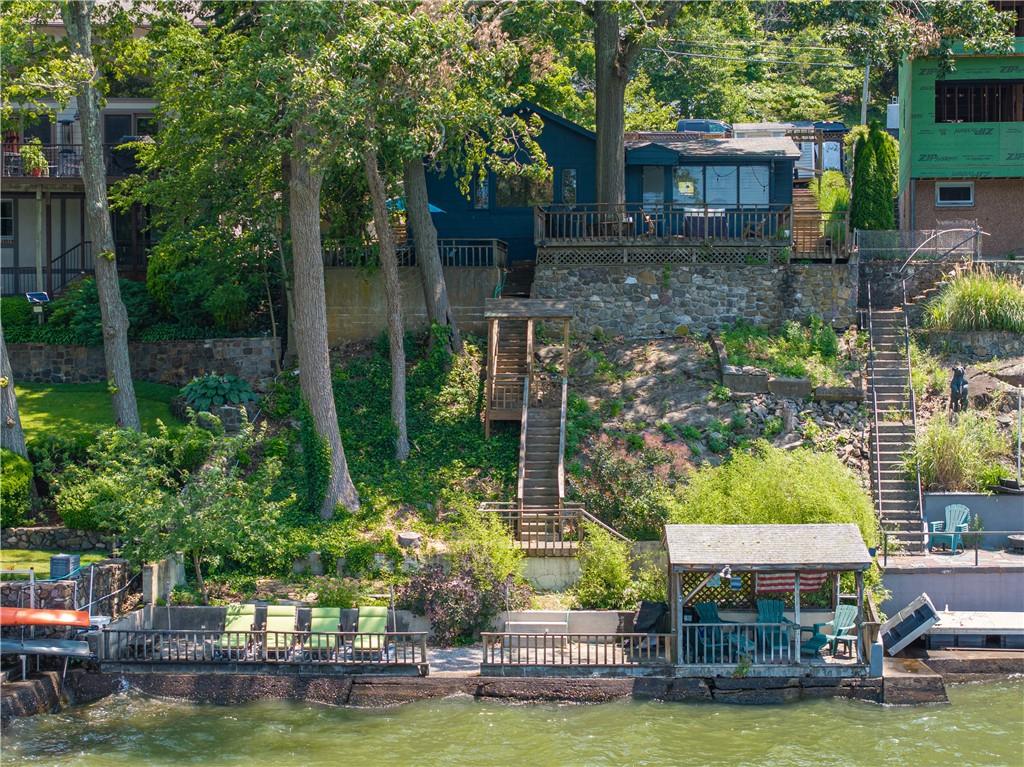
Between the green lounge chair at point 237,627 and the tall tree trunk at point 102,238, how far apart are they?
7.58m

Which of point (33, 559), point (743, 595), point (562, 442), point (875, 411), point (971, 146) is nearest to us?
point (743, 595)

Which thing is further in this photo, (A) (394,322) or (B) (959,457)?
(A) (394,322)

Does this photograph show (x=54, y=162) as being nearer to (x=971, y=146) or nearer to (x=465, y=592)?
(x=465, y=592)

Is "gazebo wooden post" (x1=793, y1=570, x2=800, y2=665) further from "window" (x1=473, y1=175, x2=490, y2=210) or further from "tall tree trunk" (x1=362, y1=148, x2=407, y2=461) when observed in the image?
"window" (x1=473, y1=175, x2=490, y2=210)

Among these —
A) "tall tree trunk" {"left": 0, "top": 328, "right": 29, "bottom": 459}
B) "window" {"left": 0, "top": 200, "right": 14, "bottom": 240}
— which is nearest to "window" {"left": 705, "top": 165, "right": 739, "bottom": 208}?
"tall tree trunk" {"left": 0, "top": 328, "right": 29, "bottom": 459}

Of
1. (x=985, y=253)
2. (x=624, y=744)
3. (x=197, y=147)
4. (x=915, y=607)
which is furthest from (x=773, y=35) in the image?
(x=624, y=744)

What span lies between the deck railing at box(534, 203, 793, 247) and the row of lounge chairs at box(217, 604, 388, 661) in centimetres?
1433

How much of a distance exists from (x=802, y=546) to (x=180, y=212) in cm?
1764

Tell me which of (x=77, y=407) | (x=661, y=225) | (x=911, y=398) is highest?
(x=661, y=225)

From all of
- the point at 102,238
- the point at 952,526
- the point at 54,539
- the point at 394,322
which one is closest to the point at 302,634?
the point at 54,539

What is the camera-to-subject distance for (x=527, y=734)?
23.1 metres

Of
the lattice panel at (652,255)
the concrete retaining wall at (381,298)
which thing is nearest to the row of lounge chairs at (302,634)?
the concrete retaining wall at (381,298)

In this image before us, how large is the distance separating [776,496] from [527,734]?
7.50 metres

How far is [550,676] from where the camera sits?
24688 mm
